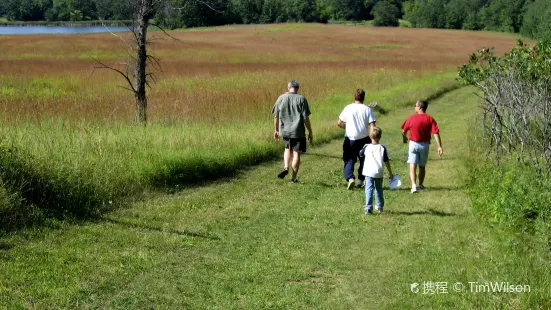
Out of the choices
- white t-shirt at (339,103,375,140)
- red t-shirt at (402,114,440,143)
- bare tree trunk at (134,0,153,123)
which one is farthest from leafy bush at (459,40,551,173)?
bare tree trunk at (134,0,153,123)

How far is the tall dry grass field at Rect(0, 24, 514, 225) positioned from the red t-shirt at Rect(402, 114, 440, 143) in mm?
3631

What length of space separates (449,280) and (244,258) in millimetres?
2211

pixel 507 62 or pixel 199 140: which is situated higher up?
pixel 507 62

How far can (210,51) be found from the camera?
144ft

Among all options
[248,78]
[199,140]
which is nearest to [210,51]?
[248,78]

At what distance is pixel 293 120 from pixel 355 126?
3.63 ft

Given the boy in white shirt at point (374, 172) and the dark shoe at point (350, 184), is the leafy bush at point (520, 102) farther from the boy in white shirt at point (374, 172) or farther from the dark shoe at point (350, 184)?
the dark shoe at point (350, 184)

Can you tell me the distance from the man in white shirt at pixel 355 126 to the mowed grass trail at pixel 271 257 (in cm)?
61

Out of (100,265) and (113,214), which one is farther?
(113,214)

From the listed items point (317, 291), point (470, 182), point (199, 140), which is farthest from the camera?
point (199, 140)

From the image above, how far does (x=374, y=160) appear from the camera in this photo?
28.7 ft

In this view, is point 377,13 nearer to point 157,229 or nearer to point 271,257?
point 157,229

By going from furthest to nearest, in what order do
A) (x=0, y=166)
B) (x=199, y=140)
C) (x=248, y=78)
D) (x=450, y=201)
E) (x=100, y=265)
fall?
(x=248, y=78)
(x=199, y=140)
(x=450, y=201)
(x=0, y=166)
(x=100, y=265)

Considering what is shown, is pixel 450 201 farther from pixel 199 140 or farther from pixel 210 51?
pixel 210 51
